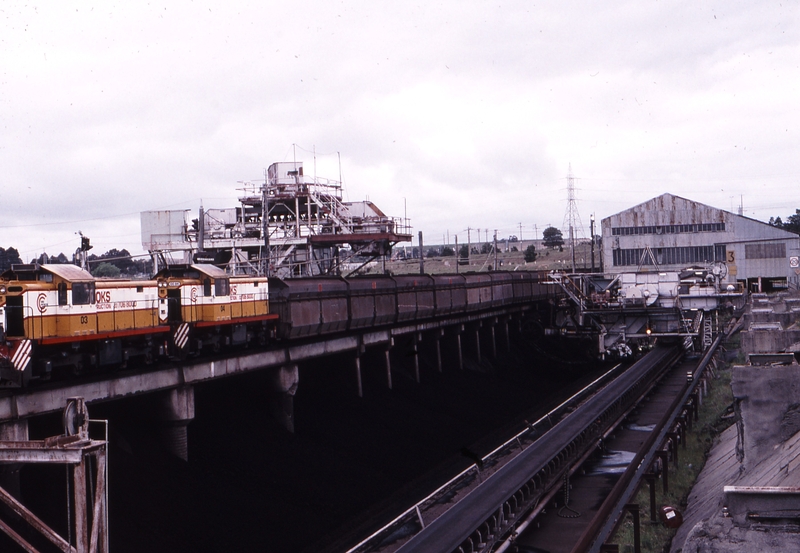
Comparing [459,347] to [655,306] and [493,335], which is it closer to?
[493,335]

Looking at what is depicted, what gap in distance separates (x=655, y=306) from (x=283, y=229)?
25.7 m

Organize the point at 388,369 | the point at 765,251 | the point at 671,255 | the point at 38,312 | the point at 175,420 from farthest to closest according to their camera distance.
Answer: the point at 671,255 → the point at 765,251 → the point at 388,369 → the point at 175,420 → the point at 38,312

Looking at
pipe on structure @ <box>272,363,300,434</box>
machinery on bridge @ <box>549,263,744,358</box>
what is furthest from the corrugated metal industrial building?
pipe on structure @ <box>272,363,300,434</box>

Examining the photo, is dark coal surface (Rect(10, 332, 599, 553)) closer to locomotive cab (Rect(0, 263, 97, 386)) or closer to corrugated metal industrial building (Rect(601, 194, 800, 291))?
locomotive cab (Rect(0, 263, 97, 386))

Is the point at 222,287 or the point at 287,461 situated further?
the point at 222,287

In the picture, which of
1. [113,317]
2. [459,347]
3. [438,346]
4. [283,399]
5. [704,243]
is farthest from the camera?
[704,243]

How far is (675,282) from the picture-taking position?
39.2m

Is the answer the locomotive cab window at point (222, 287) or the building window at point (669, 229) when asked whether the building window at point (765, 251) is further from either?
the locomotive cab window at point (222, 287)

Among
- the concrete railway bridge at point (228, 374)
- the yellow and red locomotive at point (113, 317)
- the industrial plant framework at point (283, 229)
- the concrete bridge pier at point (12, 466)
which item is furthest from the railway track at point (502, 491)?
the industrial plant framework at point (283, 229)

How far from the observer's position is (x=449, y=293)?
37.8m

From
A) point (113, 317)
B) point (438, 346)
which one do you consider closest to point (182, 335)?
point (113, 317)

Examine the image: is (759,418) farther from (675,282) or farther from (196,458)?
(675,282)

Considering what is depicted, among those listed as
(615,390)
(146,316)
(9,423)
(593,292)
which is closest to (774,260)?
(593,292)

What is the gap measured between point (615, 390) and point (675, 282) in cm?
1107
